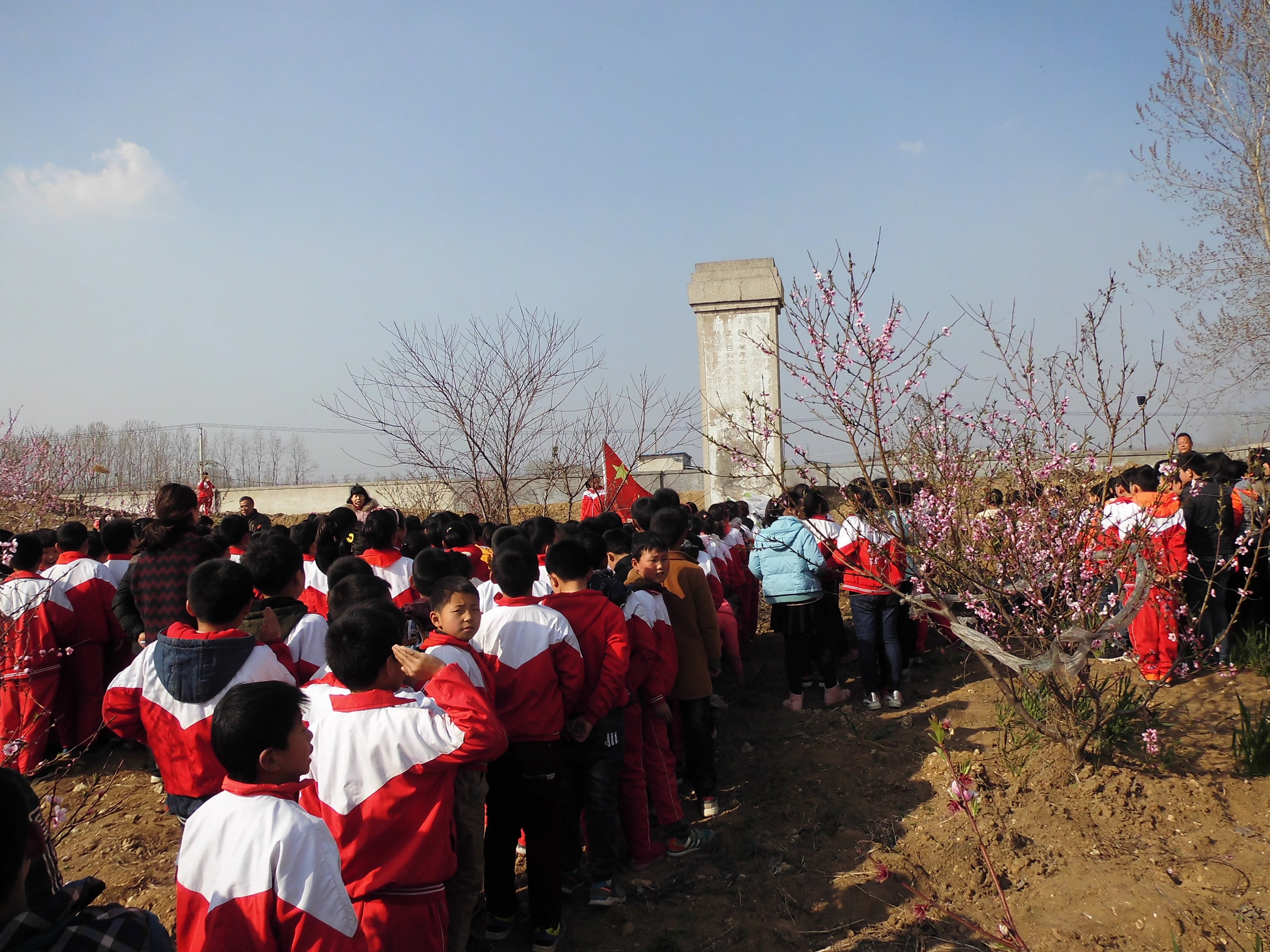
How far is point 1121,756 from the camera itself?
163 inches

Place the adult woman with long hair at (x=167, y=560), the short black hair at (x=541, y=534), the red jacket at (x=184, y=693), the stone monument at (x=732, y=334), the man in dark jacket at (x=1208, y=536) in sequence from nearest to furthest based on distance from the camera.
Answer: the red jacket at (x=184, y=693)
the adult woman with long hair at (x=167, y=560)
the short black hair at (x=541, y=534)
the man in dark jacket at (x=1208, y=536)
the stone monument at (x=732, y=334)

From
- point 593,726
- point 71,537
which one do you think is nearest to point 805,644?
point 593,726

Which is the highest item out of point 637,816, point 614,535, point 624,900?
point 614,535

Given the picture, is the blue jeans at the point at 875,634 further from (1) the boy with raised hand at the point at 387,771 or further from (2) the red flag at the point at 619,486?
(1) the boy with raised hand at the point at 387,771

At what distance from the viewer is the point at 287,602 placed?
12.6 ft

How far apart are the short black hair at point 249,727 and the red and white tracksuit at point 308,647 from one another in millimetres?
1570

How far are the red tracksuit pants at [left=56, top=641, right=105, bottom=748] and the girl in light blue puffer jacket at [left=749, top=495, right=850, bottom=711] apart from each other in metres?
4.62

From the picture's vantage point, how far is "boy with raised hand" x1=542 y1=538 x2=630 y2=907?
3.53 meters

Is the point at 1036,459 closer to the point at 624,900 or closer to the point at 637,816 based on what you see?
the point at 637,816

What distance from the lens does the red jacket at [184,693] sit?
9.45ft

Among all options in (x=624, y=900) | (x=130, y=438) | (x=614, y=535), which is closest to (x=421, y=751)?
(x=624, y=900)

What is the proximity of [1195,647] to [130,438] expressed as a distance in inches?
1675

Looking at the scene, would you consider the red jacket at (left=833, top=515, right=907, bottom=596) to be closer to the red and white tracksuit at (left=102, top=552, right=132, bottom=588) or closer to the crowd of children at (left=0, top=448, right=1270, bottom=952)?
the crowd of children at (left=0, top=448, right=1270, bottom=952)

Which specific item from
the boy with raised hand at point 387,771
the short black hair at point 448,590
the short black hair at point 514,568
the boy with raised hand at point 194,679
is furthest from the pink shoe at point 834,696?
the boy with raised hand at point 194,679
